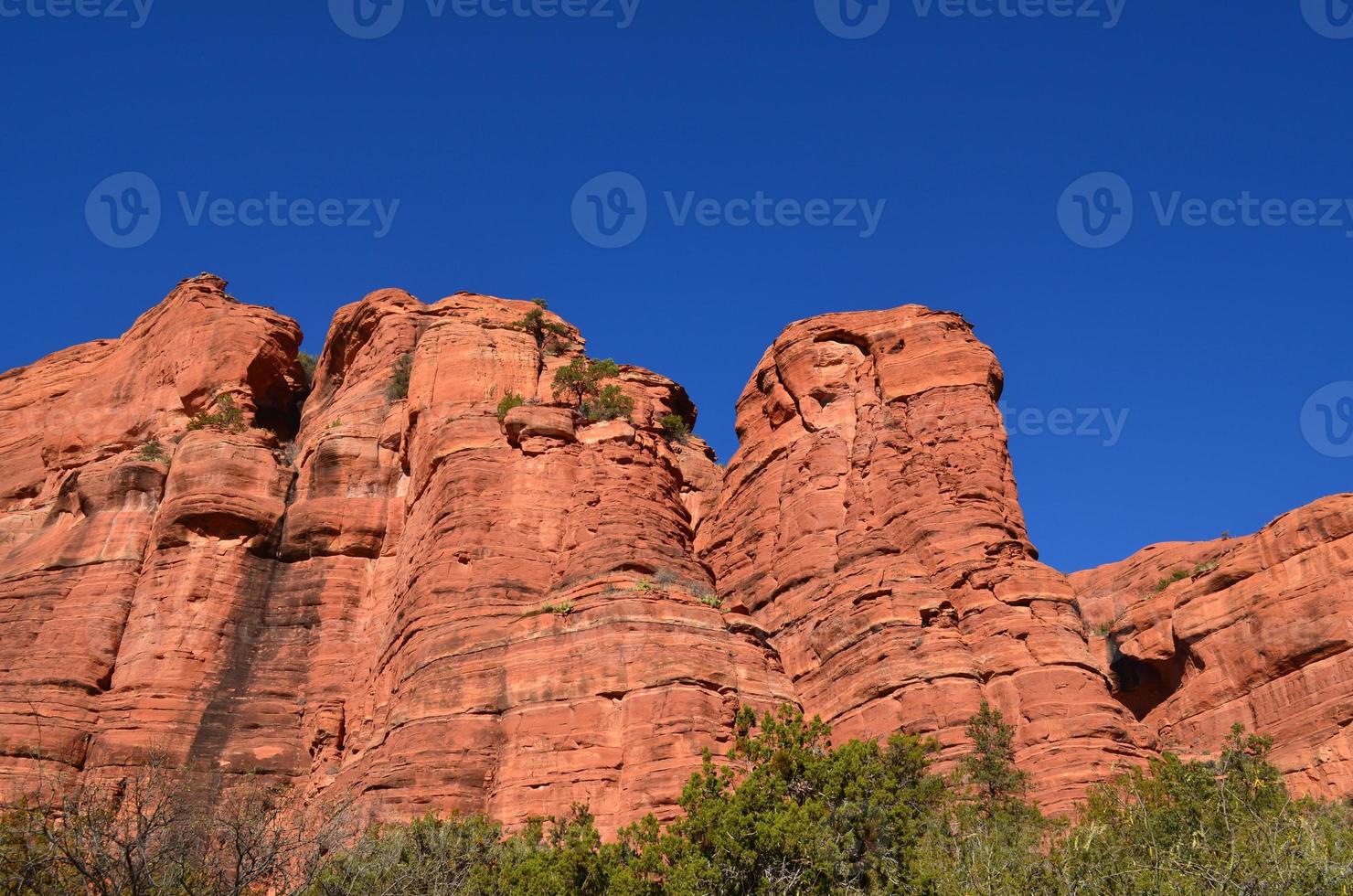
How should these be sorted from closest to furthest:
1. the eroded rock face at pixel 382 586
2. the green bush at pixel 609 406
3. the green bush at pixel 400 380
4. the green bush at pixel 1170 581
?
the eroded rock face at pixel 382 586, the green bush at pixel 609 406, the green bush at pixel 1170 581, the green bush at pixel 400 380

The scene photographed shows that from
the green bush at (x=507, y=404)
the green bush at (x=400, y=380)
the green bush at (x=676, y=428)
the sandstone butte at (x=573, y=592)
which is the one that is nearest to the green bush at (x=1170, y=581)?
the sandstone butte at (x=573, y=592)

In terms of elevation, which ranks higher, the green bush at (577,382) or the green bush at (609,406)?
the green bush at (577,382)

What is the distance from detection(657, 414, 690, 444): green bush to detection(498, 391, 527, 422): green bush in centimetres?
719

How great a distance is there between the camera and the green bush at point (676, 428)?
59.9 metres

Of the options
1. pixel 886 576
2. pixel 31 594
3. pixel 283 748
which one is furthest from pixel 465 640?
pixel 31 594

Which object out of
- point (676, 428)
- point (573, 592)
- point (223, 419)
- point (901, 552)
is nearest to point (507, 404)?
point (676, 428)

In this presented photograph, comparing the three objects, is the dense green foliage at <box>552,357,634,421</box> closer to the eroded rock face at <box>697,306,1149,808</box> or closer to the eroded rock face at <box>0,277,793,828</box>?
the eroded rock face at <box>0,277,793,828</box>

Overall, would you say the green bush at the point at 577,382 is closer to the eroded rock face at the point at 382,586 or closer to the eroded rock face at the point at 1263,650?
the eroded rock face at the point at 382,586

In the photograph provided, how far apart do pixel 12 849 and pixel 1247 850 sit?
74.9ft

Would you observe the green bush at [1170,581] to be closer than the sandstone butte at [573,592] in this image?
No

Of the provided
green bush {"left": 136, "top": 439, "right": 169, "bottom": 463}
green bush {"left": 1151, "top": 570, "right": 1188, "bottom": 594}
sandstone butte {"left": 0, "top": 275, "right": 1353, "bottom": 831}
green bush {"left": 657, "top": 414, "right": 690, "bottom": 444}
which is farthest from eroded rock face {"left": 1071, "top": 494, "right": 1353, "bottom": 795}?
green bush {"left": 136, "top": 439, "right": 169, "bottom": 463}

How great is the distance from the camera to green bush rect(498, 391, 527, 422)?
50938 millimetres

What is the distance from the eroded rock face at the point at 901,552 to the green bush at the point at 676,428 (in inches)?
129

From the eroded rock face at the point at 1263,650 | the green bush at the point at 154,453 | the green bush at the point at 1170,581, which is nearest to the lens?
the eroded rock face at the point at 1263,650
